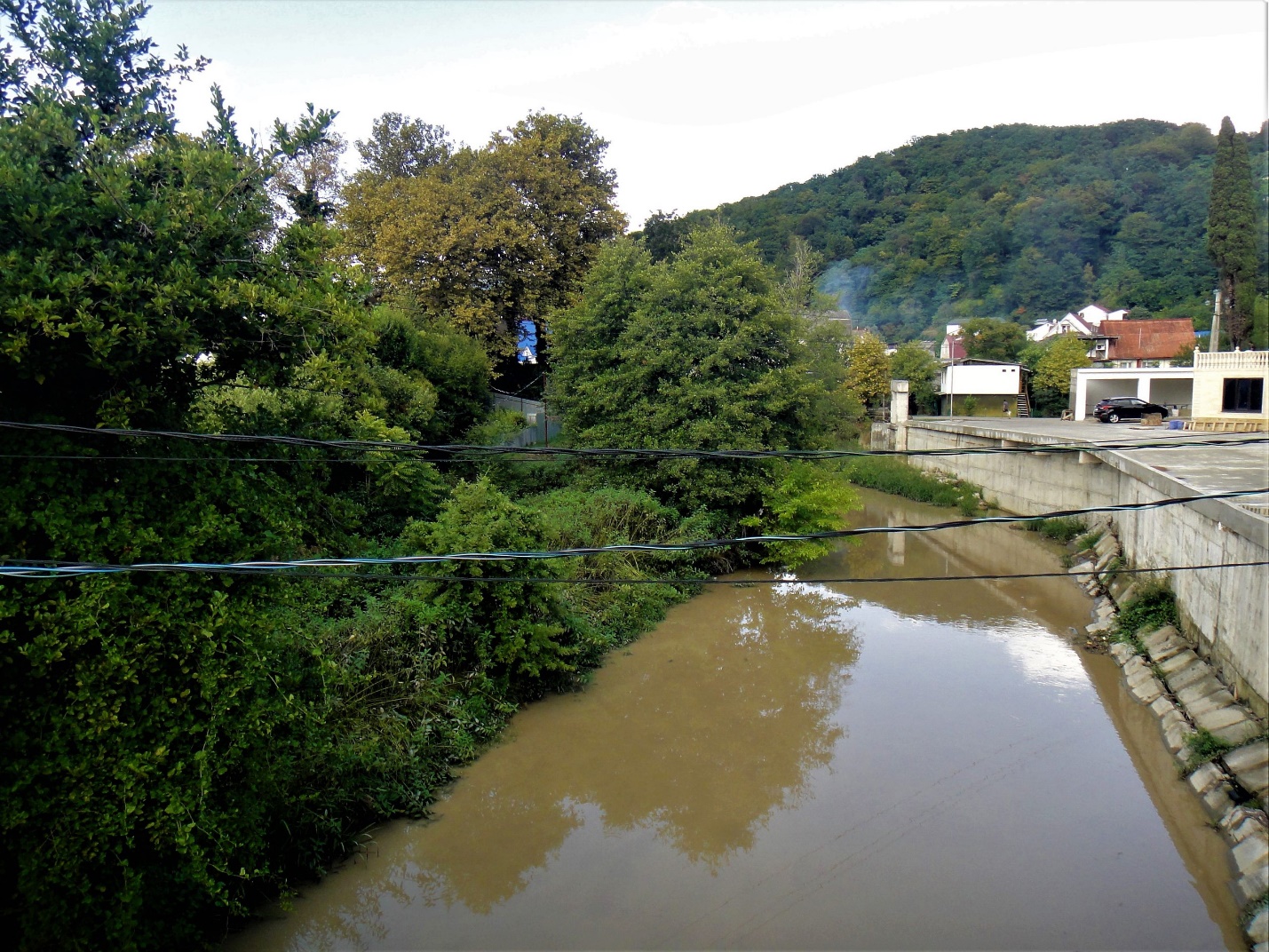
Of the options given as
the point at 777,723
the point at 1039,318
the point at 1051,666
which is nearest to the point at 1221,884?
the point at 777,723

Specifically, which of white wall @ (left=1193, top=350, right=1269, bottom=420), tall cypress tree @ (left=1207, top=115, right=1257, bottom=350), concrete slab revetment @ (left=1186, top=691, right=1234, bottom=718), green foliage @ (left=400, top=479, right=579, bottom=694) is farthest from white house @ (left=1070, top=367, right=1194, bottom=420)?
green foliage @ (left=400, top=479, right=579, bottom=694)

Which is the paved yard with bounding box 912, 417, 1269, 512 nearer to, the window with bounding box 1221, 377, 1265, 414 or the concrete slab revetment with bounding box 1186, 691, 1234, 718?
the window with bounding box 1221, 377, 1265, 414

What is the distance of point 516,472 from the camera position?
22188 millimetres

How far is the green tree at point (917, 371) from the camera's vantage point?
1689 inches

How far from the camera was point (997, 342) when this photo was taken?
46.5 metres

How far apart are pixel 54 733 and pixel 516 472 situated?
1699cm

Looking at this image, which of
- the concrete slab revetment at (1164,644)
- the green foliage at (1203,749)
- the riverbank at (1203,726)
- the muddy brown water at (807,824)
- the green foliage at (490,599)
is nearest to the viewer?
the muddy brown water at (807,824)

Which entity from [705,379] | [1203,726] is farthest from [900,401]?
[1203,726]

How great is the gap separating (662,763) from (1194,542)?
784cm

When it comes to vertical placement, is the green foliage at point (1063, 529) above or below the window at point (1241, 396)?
below

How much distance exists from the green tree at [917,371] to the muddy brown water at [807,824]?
3135 cm

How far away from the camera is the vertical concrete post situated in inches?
1403

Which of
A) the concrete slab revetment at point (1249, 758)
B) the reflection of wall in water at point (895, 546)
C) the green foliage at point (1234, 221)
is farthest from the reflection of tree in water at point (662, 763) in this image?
the green foliage at point (1234, 221)

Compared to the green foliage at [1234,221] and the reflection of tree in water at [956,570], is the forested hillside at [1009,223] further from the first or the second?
the reflection of tree in water at [956,570]
